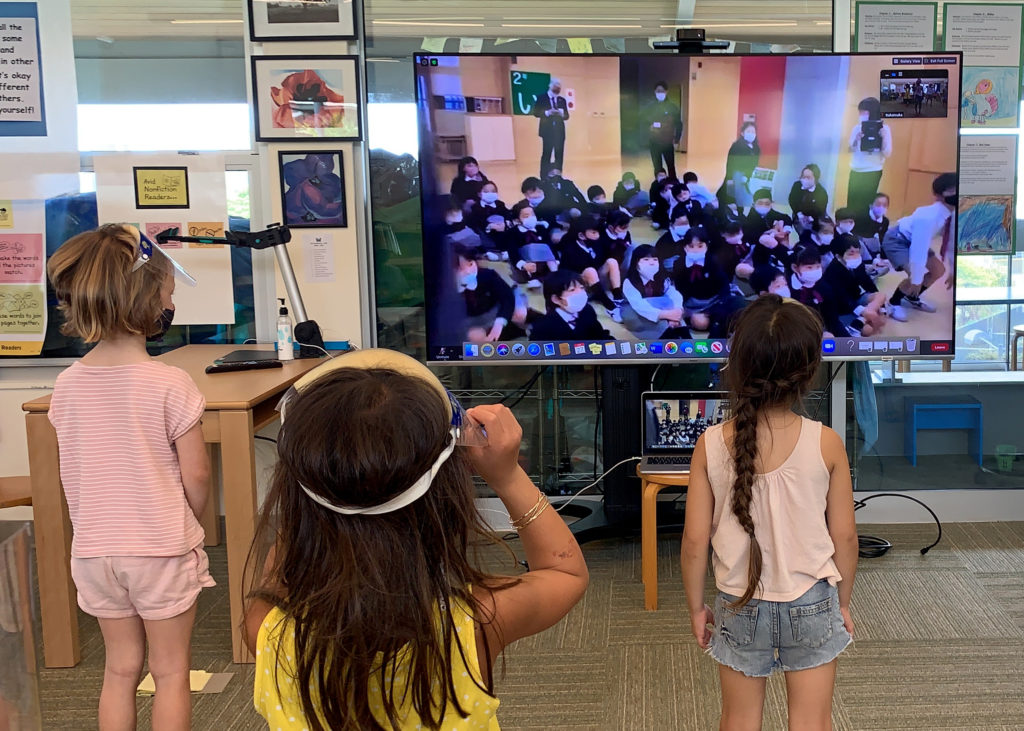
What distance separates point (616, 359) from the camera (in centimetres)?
343

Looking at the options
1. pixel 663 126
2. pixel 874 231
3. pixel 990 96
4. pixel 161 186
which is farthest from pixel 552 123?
pixel 990 96

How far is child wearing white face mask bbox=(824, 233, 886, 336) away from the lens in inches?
134

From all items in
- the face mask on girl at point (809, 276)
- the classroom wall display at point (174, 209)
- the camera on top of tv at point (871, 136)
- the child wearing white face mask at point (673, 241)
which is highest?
the camera on top of tv at point (871, 136)

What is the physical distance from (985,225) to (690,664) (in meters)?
2.20

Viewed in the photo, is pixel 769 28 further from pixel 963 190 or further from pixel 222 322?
pixel 222 322

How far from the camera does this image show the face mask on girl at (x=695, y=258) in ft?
11.1

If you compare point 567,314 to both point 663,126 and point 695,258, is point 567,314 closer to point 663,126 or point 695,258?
point 695,258

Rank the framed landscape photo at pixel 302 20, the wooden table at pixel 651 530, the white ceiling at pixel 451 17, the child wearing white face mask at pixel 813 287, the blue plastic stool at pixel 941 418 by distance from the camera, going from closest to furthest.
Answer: the wooden table at pixel 651 530, the child wearing white face mask at pixel 813 287, the framed landscape photo at pixel 302 20, the white ceiling at pixel 451 17, the blue plastic stool at pixel 941 418

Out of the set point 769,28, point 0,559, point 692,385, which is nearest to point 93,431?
point 0,559

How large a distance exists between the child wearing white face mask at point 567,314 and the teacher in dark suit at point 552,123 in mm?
378

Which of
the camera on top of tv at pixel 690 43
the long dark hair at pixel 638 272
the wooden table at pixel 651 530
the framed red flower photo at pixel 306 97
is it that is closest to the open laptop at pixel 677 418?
the wooden table at pixel 651 530

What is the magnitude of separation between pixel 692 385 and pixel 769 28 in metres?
1.41

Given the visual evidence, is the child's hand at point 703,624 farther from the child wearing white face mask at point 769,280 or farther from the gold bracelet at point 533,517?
the child wearing white face mask at point 769,280

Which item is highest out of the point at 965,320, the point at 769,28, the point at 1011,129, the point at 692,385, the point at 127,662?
the point at 769,28
